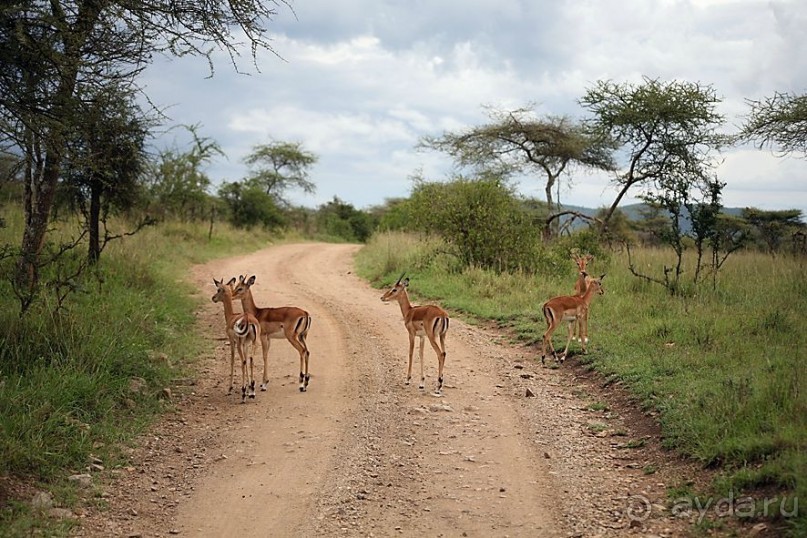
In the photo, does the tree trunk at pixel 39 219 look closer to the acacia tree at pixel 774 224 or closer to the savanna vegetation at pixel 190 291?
the savanna vegetation at pixel 190 291

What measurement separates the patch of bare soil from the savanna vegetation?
376 millimetres

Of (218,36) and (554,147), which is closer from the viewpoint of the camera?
(218,36)

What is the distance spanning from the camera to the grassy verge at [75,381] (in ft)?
19.3

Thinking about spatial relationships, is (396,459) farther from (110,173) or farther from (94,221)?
(94,221)

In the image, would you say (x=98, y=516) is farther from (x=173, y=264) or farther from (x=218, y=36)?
(x=173, y=264)

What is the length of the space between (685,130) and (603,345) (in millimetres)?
14443

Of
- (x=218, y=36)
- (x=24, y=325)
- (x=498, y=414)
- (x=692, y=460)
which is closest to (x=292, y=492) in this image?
(x=498, y=414)

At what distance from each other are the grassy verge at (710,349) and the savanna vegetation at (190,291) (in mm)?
31

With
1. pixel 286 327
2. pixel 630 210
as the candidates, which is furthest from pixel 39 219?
pixel 630 210

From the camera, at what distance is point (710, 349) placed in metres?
9.25

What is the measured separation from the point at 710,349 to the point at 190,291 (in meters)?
11.2

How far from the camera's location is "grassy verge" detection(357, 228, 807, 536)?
18.4 ft

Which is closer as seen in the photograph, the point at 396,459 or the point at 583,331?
the point at 396,459

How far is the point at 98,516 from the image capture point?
5543 millimetres
